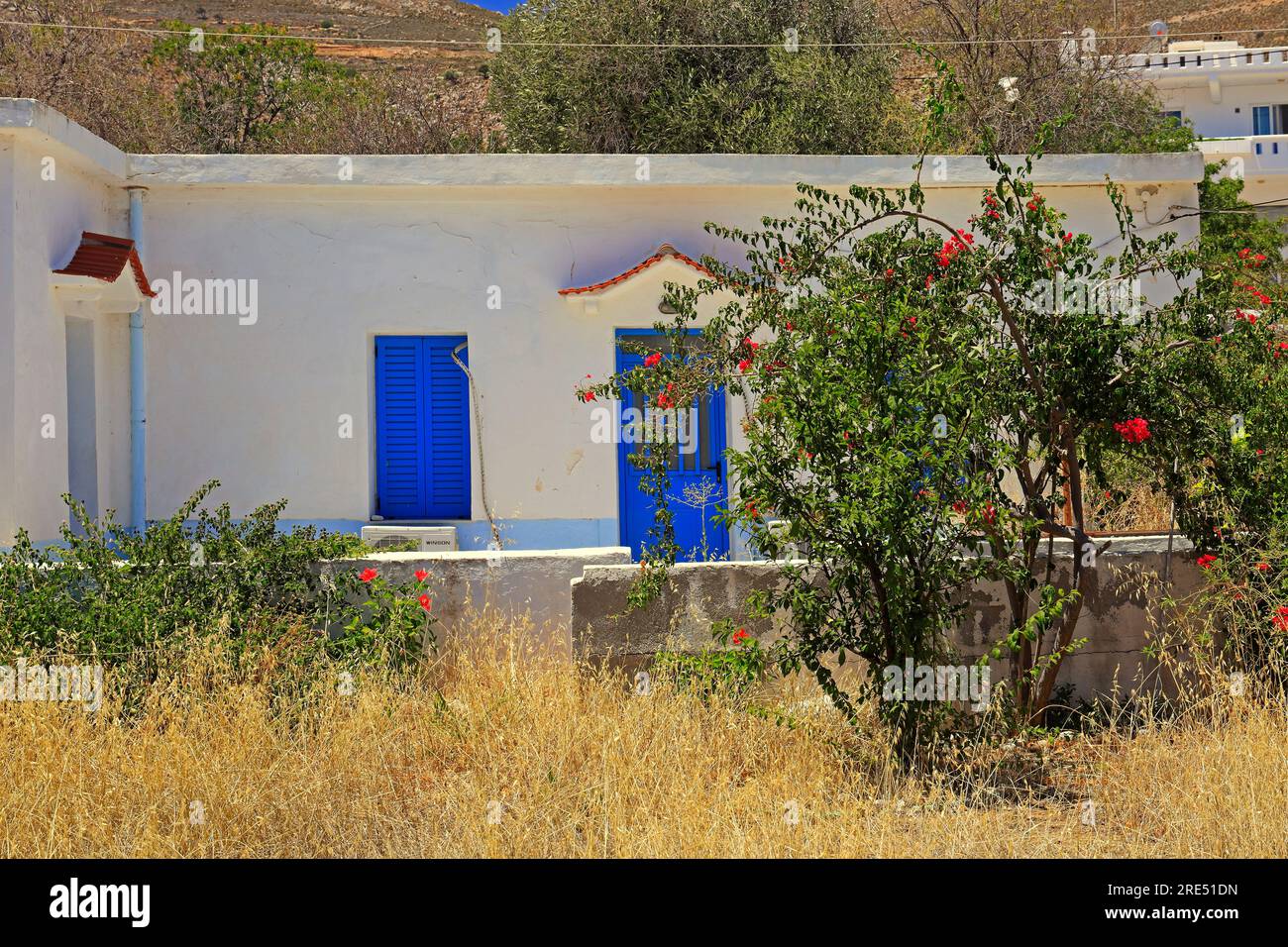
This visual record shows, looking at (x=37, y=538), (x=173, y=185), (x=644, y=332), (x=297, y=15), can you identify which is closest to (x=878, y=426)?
(x=644, y=332)

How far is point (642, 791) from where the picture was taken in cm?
496

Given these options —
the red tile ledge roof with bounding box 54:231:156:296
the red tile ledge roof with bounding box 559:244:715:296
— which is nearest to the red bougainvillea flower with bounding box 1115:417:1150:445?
the red tile ledge roof with bounding box 559:244:715:296

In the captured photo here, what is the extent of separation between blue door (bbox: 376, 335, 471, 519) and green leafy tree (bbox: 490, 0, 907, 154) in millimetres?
6063

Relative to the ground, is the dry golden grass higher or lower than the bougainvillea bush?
lower

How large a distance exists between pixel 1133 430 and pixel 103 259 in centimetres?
698

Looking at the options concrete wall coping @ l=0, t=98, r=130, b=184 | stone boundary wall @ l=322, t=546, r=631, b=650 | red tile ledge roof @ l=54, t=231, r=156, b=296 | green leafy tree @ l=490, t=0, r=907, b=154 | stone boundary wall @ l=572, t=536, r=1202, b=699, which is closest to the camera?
stone boundary wall @ l=572, t=536, r=1202, b=699

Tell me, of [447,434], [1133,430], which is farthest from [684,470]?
[1133,430]

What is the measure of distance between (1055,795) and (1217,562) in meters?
1.58

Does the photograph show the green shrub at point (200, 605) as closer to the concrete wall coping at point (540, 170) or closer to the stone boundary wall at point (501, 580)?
the stone boundary wall at point (501, 580)

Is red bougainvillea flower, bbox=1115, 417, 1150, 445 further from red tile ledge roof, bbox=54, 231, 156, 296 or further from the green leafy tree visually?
the green leafy tree

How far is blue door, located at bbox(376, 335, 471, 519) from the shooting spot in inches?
391

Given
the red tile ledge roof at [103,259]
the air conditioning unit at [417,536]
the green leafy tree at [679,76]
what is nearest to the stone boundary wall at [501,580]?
the air conditioning unit at [417,536]

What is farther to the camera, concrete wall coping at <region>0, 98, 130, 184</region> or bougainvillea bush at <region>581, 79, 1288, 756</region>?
concrete wall coping at <region>0, 98, 130, 184</region>

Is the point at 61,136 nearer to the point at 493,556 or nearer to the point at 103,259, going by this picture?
the point at 103,259
